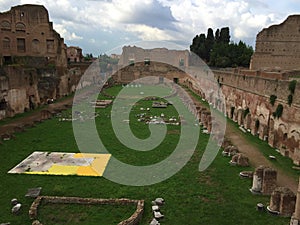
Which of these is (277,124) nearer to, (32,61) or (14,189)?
(14,189)

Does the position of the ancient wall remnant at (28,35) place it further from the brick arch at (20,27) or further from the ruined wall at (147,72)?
the ruined wall at (147,72)

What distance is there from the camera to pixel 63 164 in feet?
37.8

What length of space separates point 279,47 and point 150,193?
2488 centimetres

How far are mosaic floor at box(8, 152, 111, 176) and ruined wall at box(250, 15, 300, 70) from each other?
22.0 m

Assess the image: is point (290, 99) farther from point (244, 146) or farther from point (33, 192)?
point (33, 192)

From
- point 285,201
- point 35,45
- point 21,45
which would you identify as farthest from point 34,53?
point 285,201

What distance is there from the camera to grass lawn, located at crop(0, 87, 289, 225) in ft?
25.8

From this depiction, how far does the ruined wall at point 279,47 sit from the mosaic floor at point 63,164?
72.2 feet

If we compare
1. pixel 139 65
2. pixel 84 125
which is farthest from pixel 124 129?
pixel 139 65

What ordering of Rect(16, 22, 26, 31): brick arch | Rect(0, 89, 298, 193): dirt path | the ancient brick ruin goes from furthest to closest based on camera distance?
Rect(16, 22, 26, 31): brick arch
the ancient brick ruin
Rect(0, 89, 298, 193): dirt path

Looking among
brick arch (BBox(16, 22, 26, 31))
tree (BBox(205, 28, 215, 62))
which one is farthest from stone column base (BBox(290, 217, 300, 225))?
tree (BBox(205, 28, 215, 62))

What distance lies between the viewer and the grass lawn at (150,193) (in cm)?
786

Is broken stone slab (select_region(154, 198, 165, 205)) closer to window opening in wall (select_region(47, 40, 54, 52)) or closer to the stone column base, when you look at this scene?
the stone column base

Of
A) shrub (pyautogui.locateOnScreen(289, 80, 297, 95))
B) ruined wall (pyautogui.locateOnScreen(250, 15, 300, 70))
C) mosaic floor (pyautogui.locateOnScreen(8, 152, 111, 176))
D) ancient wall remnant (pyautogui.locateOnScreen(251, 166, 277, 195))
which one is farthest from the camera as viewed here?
ruined wall (pyautogui.locateOnScreen(250, 15, 300, 70))
